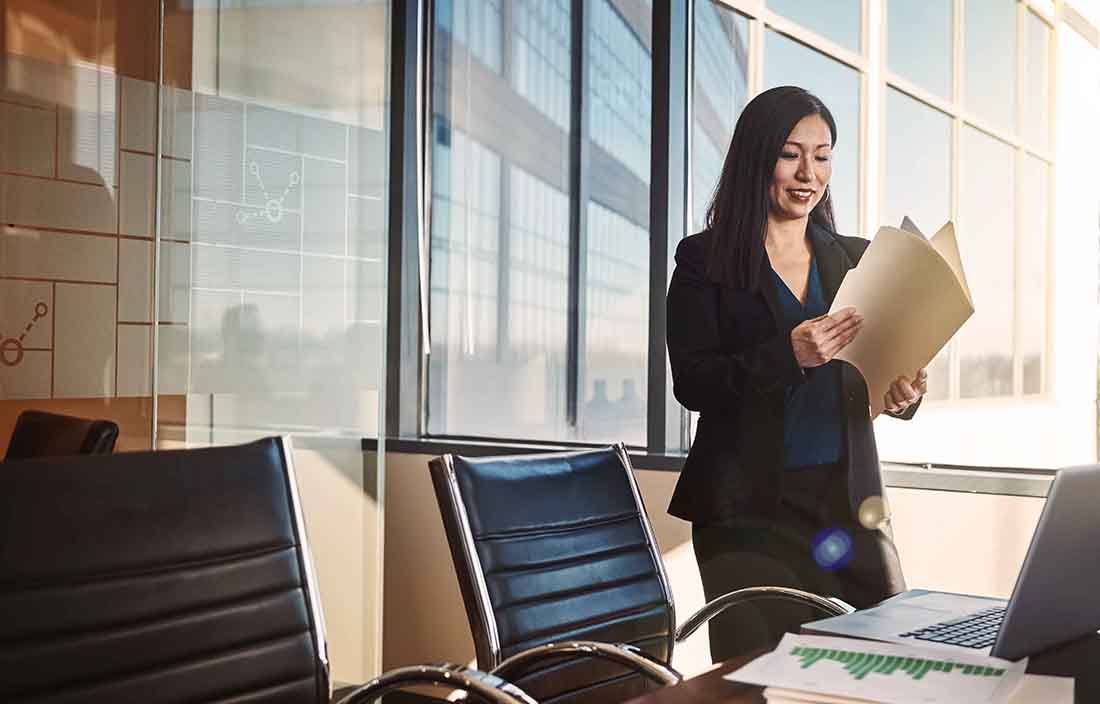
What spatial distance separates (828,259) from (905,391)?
1.49 feet

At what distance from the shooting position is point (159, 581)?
62.9 inches

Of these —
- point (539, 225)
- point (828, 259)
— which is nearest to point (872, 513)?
point (828, 259)

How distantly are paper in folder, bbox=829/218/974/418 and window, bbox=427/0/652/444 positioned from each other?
2.84 ft

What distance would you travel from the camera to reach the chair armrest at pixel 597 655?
1859mm

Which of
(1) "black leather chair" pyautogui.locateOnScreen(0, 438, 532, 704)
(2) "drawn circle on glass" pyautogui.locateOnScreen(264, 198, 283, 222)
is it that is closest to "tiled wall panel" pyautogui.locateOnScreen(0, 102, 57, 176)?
(2) "drawn circle on glass" pyautogui.locateOnScreen(264, 198, 283, 222)

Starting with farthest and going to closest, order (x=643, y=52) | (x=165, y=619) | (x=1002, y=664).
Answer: (x=643, y=52) < (x=165, y=619) < (x=1002, y=664)

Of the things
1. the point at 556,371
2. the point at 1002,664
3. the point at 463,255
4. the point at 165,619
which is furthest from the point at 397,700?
the point at 1002,664

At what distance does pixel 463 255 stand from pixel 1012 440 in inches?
85.1

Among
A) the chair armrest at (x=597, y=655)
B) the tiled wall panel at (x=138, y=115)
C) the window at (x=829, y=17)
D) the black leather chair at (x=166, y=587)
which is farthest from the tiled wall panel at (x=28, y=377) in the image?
the window at (x=829, y=17)

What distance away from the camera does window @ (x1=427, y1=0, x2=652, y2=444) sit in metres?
4.18

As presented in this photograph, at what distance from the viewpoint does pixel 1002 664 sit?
1.45 meters

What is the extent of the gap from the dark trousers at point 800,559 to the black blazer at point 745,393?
5 centimetres

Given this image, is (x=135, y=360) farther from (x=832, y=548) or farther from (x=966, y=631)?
(x=966, y=631)

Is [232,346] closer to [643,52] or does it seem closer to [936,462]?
[643,52]
